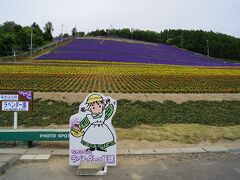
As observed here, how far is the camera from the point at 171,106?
61.2ft

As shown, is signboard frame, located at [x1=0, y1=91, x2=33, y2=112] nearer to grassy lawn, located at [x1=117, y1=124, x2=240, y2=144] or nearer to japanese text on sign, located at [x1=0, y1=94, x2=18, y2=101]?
japanese text on sign, located at [x1=0, y1=94, x2=18, y2=101]

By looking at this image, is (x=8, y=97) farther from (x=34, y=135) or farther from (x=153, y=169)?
(x=153, y=169)

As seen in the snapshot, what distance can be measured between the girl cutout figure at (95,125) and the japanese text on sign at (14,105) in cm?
236

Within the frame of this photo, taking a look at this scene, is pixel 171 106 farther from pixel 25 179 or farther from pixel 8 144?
pixel 25 179

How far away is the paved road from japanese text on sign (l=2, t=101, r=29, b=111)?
2.04 meters

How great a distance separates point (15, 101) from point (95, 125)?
298 centimetres

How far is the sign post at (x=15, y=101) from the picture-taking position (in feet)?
34.5

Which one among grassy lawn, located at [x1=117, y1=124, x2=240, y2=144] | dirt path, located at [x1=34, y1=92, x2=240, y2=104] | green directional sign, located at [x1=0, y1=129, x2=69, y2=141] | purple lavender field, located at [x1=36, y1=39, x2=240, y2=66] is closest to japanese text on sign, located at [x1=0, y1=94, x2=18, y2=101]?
green directional sign, located at [x1=0, y1=129, x2=69, y2=141]

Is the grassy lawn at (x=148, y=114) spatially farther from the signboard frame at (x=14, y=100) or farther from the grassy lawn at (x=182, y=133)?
the signboard frame at (x=14, y=100)

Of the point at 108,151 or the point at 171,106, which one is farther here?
the point at 171,106

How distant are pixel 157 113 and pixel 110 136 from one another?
765 centimetres

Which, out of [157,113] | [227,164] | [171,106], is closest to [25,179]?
[227,164]

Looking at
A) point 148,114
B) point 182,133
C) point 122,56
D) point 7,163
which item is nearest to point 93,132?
point 7,163

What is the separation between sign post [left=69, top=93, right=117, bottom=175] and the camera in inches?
352
